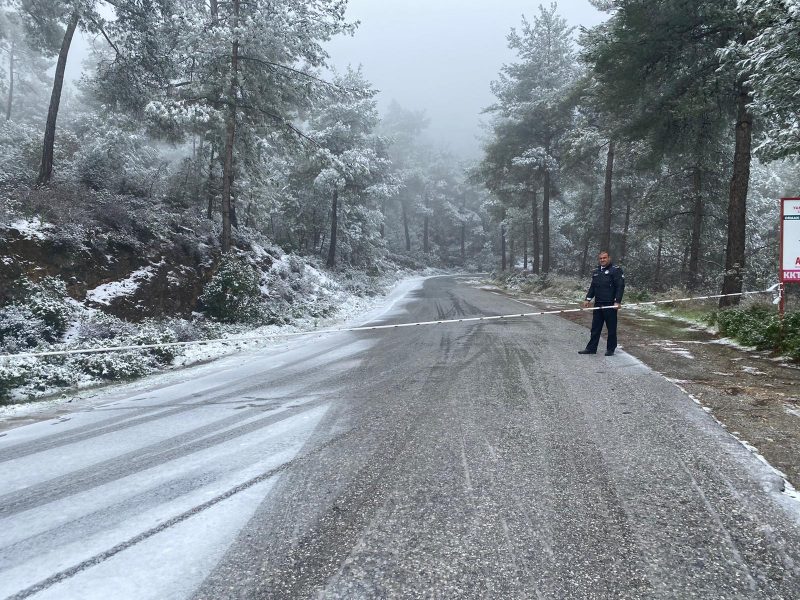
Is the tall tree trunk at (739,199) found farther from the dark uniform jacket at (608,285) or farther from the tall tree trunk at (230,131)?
the tall tree trunk at (230,131)

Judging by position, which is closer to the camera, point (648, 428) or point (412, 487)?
point (412, 487)

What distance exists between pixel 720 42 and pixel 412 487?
1463 cm

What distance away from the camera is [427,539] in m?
2.44

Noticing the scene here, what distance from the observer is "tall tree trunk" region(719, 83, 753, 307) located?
11344mm

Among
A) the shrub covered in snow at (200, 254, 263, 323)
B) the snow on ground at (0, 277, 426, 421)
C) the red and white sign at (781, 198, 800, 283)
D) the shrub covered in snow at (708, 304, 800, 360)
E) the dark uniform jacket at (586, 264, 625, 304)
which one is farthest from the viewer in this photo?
the shrub covered in snow at (200, 254, 263, 323)

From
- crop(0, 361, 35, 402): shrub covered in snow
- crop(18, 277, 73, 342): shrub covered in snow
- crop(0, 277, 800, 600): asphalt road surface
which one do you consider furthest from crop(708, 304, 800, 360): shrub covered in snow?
crop(18, 277, 73, 342): shrub covered in snow

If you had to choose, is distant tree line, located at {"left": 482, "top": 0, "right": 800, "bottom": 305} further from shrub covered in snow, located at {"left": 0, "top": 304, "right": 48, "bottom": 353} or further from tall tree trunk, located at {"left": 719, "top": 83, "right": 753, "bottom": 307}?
shrub covered in snow, located at {"left": 0, "top": 304, "right": 48, "bottom": 353}

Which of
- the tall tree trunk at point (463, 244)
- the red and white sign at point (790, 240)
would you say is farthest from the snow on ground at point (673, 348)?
the tall tree trunk at point (463, 244)

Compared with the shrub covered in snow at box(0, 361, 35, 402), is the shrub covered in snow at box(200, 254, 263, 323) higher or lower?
higher

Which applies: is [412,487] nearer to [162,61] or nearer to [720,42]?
[720,42]

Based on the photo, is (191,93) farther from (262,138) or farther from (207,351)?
(207,351)

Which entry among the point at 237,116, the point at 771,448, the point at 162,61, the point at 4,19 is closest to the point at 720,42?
the point at 771,448

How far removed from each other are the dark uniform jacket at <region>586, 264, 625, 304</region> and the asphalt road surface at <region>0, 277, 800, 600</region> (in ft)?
9.11

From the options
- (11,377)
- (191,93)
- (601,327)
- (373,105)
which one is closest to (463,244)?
(373,105)
